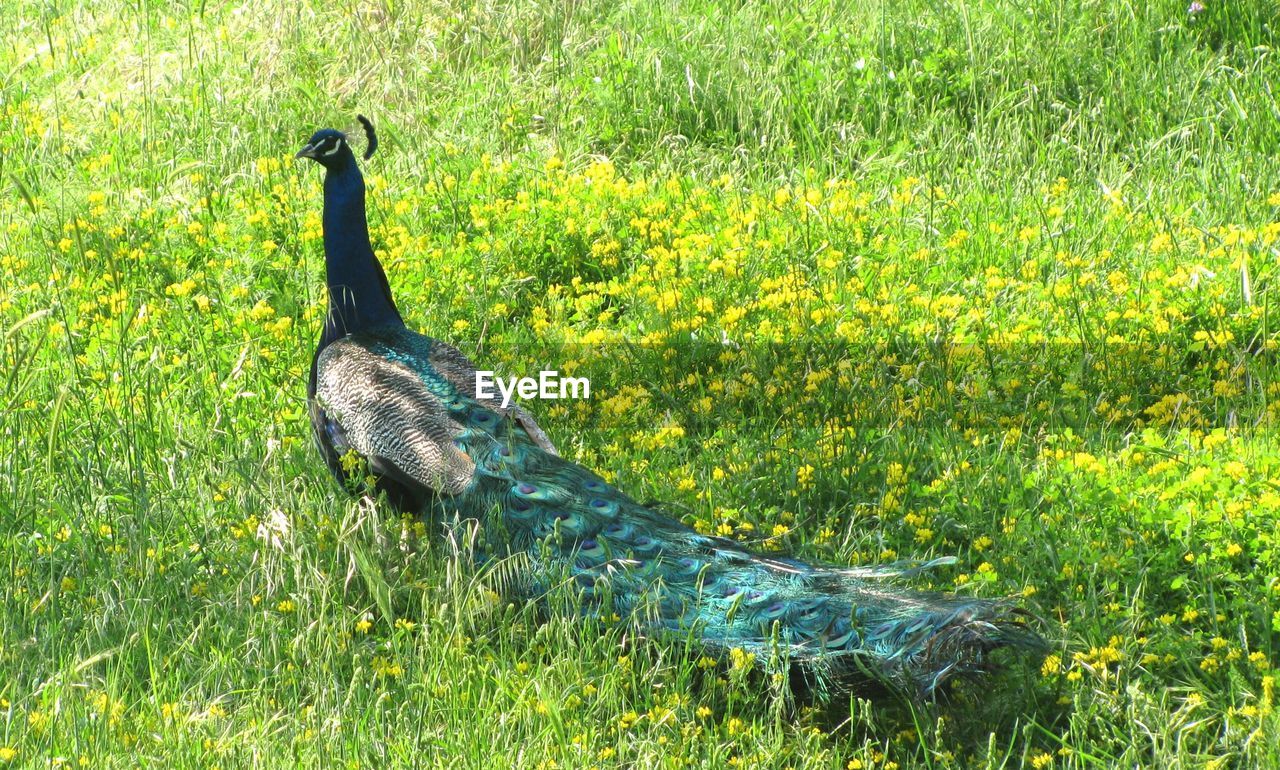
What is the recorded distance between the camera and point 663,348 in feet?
17.7

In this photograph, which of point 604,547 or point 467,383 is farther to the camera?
point 467,383

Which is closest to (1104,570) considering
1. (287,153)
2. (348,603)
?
(348,603)

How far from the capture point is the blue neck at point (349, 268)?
5102 millimetres

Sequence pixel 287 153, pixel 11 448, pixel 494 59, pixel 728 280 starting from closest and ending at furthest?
pixel 11 448, pixel 728 280, pixel 287 153, pixel 494 59

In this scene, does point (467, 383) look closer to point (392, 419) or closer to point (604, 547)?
point (392, 419)

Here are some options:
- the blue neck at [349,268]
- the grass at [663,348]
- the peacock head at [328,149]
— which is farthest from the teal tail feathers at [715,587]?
the peacock head at [328,149]

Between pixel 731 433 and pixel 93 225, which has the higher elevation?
pixel 93 225

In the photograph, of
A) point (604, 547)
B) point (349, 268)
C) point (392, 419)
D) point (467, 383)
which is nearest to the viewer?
point (604, 547)

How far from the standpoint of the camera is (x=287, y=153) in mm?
7094

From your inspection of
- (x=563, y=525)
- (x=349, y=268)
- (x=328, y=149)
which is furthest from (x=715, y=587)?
(x=328, y=149)

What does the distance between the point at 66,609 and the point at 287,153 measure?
11.3 ft

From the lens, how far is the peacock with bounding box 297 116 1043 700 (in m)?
3.42

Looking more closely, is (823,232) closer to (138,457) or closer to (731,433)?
(731,433)

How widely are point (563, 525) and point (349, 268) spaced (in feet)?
5.09
